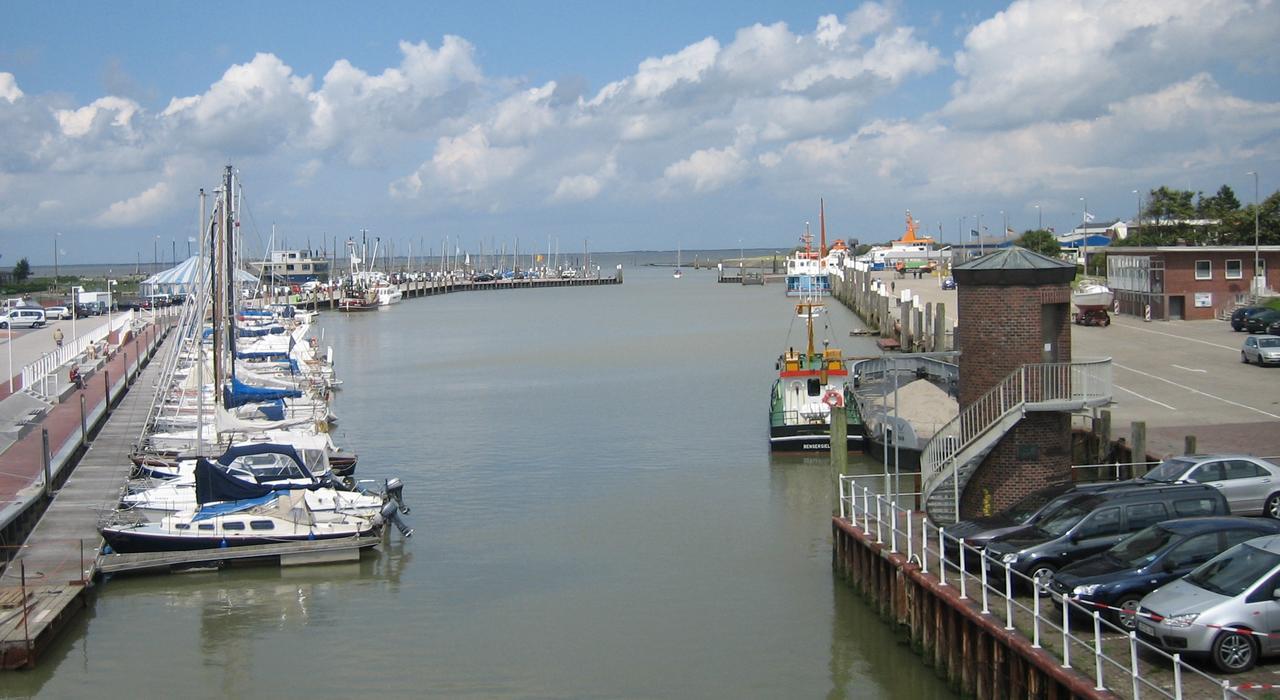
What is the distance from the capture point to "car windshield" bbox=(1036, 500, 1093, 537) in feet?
→ 61.4

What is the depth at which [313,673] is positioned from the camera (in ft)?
69.8

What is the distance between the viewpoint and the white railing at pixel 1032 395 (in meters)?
22.2

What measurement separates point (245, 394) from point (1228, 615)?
32.3 meters

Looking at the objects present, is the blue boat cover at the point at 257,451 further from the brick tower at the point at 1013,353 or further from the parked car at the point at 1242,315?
the parked car at the point at 1242,315

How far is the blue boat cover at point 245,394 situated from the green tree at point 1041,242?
3520 inches

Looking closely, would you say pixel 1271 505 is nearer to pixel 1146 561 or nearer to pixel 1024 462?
pixel 1024 462

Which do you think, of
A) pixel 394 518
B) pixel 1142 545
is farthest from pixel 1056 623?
pixel 394 518

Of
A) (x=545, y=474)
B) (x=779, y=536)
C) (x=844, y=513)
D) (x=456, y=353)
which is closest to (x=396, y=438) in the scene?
(x=545, y=474)

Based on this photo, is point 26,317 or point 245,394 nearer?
point 245,394

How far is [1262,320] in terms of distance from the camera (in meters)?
51.3

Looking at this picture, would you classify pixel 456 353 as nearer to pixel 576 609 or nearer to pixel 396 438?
pixel 396 438

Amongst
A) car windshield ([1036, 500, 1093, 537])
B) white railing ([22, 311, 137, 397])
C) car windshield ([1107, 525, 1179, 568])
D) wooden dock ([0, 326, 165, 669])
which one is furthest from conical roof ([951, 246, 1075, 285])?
white railing ([22, 311, 137, 397])

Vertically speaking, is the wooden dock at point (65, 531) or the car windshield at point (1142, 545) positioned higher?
the car windshield at point (1142, 545)

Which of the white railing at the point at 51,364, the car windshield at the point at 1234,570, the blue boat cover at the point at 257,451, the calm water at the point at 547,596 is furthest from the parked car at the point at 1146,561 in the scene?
the white railing at the point at 51,364
